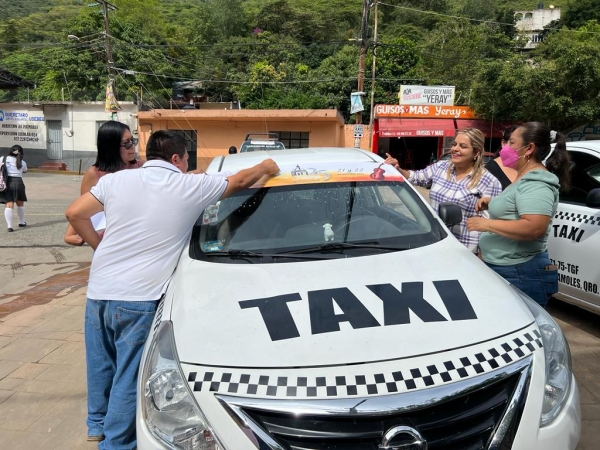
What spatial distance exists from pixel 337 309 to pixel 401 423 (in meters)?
0.54

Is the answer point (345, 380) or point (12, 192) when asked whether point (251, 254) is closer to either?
point (345, 380)

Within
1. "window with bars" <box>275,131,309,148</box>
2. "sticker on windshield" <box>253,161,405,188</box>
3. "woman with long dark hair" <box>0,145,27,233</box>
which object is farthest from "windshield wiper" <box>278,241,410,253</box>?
"window with bars" <box>275,131,309,148</box>

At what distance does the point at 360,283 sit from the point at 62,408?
94.7 inches

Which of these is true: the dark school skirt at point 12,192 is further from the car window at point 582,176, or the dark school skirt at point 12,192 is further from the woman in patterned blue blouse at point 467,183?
the car window at point 582,176

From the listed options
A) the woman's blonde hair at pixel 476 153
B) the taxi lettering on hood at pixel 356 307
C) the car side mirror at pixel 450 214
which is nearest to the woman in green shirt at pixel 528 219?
the car side mirror at pixel 450 214

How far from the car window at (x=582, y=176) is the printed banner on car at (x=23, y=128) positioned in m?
30.5

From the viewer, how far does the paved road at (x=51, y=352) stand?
9.52 ft

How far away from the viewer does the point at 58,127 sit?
92.5 feet

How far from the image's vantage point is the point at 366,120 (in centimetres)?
3203

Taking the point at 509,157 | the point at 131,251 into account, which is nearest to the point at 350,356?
the point at 131,251

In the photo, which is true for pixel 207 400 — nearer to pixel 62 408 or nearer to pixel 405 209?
pixel 405 209

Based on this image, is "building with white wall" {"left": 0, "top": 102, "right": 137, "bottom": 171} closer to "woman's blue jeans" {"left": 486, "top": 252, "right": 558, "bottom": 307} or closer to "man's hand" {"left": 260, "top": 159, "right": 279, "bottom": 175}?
"man's hand" {"left": 260, "top": 159, "right": 279, "bottom": 175}

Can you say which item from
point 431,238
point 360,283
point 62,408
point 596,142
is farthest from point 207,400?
point 596,142

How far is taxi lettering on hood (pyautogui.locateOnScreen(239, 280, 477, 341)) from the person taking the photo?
1.84 m
